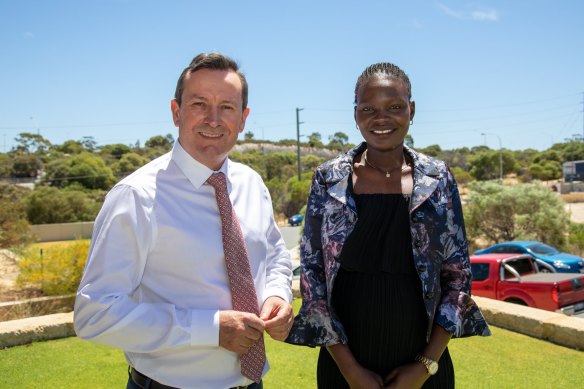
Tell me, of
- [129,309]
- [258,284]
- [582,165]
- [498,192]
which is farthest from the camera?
[582,165]

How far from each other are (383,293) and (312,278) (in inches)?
12.5

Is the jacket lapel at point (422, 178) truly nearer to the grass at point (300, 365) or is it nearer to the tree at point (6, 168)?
the grass at point (300, 365)

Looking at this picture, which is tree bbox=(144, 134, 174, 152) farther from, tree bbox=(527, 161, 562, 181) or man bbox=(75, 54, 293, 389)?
man bbox=(75, 54, 293, 389)

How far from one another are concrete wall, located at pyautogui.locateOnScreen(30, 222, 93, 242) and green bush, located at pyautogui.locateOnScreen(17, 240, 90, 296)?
2268 centimetres

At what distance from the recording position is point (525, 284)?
27.5 feet

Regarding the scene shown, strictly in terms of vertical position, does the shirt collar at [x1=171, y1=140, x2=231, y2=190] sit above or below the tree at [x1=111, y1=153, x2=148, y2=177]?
below

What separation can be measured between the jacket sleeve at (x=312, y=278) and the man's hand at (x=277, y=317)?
0.20 feet

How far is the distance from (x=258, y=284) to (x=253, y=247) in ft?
0.56

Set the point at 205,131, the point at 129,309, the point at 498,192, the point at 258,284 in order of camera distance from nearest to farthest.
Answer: the point at 129,309 < the point at 205,131 < the point at 258,284 < the point at 498,192

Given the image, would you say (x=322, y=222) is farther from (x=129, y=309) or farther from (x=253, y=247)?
(x=129, y=309)

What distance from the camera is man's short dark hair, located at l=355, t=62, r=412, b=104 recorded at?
2.23 metres

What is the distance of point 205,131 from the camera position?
2.14 meters

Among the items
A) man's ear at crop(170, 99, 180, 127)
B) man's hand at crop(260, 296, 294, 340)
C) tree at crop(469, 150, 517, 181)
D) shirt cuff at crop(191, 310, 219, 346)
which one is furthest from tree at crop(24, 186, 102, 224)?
tree at crop(469, 150, 517, 181)

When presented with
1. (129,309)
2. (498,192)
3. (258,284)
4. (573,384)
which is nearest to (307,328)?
(258,284)
